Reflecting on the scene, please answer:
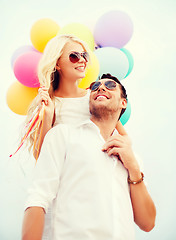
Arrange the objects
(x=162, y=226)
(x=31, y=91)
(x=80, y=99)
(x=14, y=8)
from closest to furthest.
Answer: (x=80, y=99) → (x=31, y=91) → (x=162, y=226) → (x=14, y=8)

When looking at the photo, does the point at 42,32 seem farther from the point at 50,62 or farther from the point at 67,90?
the point at 67,90

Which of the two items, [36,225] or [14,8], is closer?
[36,225]

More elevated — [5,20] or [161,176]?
[5,20]

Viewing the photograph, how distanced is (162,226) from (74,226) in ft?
7.74

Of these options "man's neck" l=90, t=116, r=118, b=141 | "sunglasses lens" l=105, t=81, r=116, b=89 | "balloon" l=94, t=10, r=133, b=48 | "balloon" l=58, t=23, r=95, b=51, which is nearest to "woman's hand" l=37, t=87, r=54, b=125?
"man's neck" l=90, t=116, r=118, b=141

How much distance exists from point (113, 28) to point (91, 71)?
521 millimetres

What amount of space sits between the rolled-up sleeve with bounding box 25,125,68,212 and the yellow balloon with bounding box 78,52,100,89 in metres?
0.66

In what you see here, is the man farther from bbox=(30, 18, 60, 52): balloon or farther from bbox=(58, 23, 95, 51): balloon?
bbox=(30, 18, 60, 52): balloon

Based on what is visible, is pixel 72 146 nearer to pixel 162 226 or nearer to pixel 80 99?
pixel 80 99

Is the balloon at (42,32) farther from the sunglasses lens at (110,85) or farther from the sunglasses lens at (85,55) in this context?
the sunglasses lens at (110,85)

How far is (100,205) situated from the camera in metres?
1.08

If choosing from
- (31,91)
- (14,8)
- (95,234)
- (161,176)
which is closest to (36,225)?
(95,234)

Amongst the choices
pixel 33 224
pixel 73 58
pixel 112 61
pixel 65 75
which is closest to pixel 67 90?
pixel 65 75

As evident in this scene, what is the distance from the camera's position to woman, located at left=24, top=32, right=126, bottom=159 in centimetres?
157
